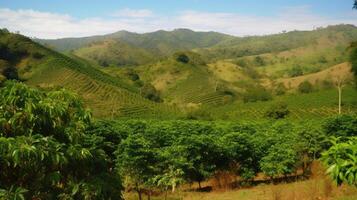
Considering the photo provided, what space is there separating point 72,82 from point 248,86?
252ft

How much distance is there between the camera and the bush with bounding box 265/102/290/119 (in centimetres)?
7978

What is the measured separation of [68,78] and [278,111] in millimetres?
67199

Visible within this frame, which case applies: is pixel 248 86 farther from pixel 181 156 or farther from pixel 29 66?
pixel 181 156

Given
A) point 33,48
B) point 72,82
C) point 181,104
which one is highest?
point 33,48

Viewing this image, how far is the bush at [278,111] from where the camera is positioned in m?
79.8

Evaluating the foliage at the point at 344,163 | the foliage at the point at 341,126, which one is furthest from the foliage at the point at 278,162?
the foliage at the point at 344,163

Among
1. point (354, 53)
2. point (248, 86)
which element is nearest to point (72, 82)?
point (248, 86)

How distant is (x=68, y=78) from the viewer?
403 feet

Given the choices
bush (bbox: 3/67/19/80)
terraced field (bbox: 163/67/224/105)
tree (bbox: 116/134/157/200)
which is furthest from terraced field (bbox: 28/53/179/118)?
tree (bbox: 116/134/157/200)

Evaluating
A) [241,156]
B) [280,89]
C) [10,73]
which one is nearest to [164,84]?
[280,89]

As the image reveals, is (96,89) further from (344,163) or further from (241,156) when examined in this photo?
(344,163)

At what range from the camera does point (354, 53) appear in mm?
40188

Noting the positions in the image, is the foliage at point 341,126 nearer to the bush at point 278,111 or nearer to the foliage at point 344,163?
the foliage at point 344,163

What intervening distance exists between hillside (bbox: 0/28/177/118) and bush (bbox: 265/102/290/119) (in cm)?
2845
